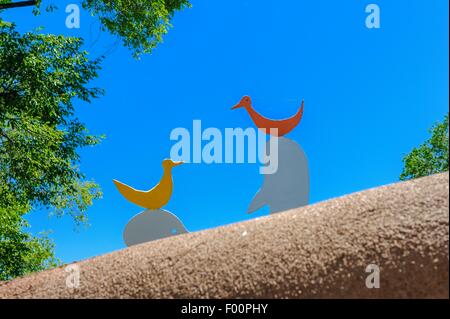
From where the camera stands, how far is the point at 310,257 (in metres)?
3.48

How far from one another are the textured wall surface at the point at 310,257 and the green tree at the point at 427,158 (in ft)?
36.4

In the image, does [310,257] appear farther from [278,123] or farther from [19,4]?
[19,4]

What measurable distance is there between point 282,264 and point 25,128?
8206 mm

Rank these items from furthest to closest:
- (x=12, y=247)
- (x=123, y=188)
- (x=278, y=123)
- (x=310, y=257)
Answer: (x=12, y=247) → (x=123, y=188) → (x=278, y=123) → (x=310, y=257)

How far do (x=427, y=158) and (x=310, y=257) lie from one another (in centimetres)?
1265

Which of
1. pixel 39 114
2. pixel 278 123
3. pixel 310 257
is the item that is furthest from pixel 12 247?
pixel 310 257

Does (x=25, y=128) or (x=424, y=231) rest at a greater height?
(x=25, y=128)

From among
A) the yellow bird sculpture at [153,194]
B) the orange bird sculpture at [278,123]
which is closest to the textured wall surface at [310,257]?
the orange bird sculpture at [278,123]

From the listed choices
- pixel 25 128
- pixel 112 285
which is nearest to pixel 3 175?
pixel 25 128

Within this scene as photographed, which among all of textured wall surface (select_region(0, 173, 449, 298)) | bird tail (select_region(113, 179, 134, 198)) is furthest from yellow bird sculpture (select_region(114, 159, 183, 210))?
textured wall surface (select_region(0, 173, 449, 298))

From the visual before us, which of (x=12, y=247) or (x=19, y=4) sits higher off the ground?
(x=19, y=4)
